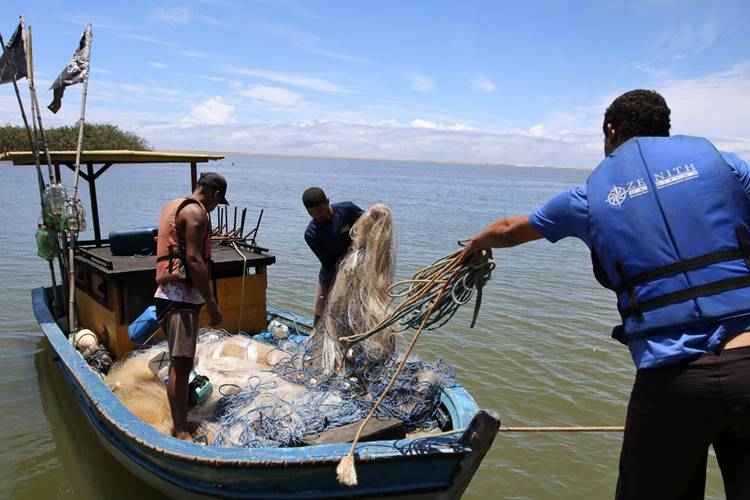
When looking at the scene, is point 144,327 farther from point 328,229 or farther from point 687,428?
point 687,428

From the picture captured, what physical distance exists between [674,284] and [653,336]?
0.23m

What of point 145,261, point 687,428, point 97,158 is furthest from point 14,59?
point 687,428

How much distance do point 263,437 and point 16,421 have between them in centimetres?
417

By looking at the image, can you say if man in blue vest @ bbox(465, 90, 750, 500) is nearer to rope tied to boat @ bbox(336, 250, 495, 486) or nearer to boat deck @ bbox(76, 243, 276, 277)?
rope tied to boat @ bbox(336, 250, 495, 486)

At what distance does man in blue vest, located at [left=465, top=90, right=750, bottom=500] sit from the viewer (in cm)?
232

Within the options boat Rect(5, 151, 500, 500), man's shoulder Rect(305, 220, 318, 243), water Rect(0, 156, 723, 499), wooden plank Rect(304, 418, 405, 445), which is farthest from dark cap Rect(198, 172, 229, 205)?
water Rect(0, 156, 723, 499)

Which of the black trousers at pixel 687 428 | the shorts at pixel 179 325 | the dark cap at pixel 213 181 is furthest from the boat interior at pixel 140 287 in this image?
the black trousers at pixel 687 428

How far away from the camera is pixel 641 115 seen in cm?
263

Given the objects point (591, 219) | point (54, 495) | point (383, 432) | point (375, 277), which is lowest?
point (54, 495)

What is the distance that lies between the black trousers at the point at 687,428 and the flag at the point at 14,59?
7282 millimetres

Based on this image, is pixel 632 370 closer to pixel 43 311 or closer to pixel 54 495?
pixel 54 495

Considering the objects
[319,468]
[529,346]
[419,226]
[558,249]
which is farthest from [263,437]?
[419,226]

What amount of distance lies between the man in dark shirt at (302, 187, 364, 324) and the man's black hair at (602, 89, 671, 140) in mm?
3141

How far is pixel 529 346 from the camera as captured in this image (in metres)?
9.22
